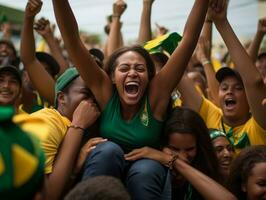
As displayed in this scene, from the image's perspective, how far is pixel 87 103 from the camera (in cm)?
326

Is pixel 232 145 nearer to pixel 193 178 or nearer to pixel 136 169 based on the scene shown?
pixel 193 178

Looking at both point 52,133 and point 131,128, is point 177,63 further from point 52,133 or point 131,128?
point 52,133

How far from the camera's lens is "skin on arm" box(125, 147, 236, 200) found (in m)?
3.06

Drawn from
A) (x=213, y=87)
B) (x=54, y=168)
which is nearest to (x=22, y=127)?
(x=54, y=168)

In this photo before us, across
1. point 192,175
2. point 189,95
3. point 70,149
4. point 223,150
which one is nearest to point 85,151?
point 70,149

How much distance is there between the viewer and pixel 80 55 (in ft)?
10.4

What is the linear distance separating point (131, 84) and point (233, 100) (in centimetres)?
138

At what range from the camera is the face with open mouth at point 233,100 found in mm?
4301

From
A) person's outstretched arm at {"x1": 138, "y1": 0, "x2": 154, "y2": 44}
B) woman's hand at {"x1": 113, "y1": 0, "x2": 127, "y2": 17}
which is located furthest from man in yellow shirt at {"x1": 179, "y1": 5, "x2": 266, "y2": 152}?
woman's hand at {"x1": 113, "y1": 0, "x2": 127, "y2": 17}

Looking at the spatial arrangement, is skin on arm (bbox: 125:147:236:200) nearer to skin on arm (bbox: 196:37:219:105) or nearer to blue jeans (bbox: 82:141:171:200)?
blue jeans (bbox: 82:141:171:200)

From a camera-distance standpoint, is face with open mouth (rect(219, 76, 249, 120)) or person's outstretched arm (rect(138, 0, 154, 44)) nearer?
face with open mouth (rect(219, 76, 249, 120))

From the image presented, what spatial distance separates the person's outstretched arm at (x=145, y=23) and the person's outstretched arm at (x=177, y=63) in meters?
2.07

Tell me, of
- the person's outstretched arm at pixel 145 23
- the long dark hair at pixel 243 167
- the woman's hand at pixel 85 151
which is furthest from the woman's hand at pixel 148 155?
the person's outstretched arm at pixel 145 23

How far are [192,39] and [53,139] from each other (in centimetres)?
110
